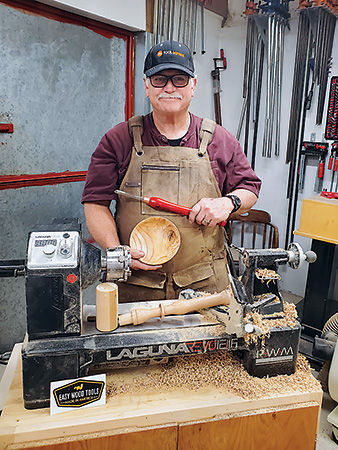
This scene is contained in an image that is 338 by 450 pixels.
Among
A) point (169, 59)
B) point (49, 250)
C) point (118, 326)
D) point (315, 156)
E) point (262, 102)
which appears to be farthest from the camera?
point (262, 102)

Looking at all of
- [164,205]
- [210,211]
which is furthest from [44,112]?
[210,211]

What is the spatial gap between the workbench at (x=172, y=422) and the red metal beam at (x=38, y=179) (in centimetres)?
146

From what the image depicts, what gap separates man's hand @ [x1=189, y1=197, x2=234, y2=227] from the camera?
171 cm

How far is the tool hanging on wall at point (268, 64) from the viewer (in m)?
3.45

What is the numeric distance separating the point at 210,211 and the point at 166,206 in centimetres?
20

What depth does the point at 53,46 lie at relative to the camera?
2.50 metres

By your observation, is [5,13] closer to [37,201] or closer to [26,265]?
[37,201]

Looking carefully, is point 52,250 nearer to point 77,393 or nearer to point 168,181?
point 77,393

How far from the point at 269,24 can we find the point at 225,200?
2416mm

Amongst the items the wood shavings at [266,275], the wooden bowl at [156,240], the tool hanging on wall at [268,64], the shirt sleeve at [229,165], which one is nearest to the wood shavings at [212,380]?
the wood shavings at [266,275]

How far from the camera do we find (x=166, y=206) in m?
1.76

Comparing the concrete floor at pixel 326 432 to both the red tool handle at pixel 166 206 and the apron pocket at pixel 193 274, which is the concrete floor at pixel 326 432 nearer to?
the apron pocket at pixel 193 274

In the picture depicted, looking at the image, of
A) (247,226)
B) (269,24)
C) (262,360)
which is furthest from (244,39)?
(262,360)

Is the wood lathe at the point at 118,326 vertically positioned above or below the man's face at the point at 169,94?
below
